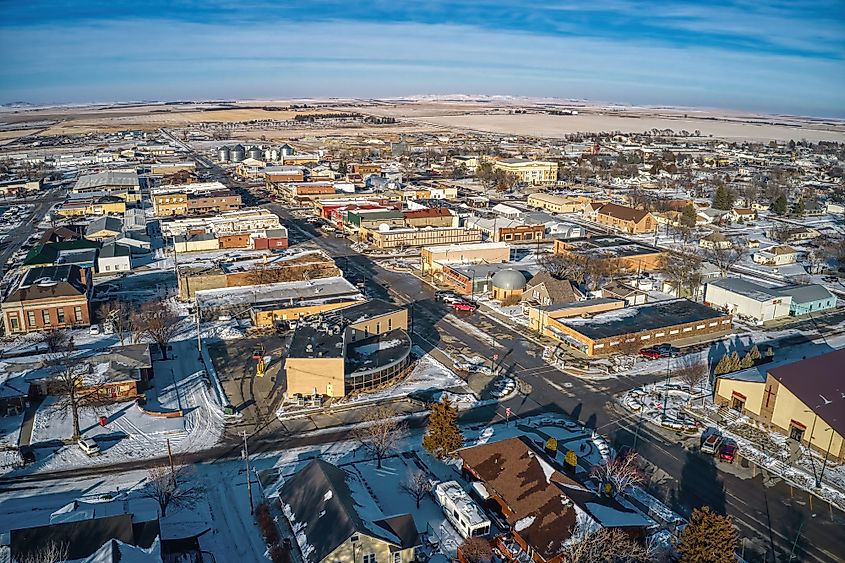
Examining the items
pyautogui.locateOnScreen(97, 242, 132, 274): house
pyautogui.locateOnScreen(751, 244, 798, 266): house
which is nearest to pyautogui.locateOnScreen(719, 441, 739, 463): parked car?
pyautogui.locateOnScreen(751, 244, 798, 266): house

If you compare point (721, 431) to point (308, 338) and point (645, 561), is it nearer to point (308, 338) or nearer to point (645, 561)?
point (645, 561)

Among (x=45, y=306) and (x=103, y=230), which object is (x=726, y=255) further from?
(x=103, y=230)

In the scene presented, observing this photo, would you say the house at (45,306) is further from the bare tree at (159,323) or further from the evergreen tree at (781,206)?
the evergreen tree at (781,206)

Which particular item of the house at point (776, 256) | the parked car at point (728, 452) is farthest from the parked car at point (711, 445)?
the house at point (776, 256)

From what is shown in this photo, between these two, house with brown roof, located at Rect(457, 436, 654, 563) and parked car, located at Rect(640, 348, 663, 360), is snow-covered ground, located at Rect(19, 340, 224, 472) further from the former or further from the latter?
parked car, located at Rect(640, 348, 663, 360)

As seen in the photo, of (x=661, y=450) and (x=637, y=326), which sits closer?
(x=661, y=450)

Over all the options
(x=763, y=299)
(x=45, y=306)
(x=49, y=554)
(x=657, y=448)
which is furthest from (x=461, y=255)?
(x=49, y=554)

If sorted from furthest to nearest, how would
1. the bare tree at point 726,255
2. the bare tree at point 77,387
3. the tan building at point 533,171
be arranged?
the tan building at point 533,171, the bare tree at point 726,255, the bare tree at point 77,387
